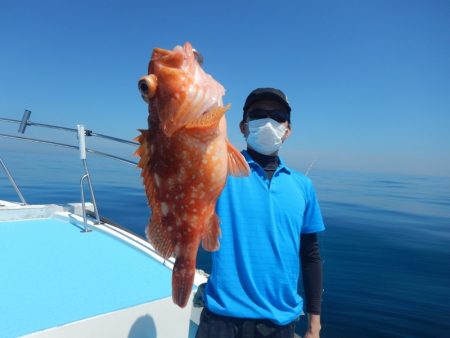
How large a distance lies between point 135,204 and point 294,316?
51.7 ft

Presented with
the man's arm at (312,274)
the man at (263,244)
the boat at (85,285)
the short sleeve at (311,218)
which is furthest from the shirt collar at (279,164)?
the boat at (85,285)

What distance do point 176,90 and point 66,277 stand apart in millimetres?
2901

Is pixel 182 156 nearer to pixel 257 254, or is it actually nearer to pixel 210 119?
pixel 210 119

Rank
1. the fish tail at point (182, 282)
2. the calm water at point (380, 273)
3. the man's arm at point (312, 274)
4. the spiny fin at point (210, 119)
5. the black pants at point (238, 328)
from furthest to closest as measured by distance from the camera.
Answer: the calm water at point (380, 273)
the man's arm at point (312, 274)
the black pants at point (238, 328)
the fish tail at point (182, 282)
the spiny fin at point (210, 119)

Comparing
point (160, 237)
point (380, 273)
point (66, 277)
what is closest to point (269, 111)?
point (160, 237)

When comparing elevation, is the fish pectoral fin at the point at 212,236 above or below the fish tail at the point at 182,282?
above

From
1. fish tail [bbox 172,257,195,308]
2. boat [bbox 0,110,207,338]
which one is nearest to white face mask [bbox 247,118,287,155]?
fish tail [bbox 172,257,195,308]

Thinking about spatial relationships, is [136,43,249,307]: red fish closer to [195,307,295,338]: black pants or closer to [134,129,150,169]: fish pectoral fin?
[134,129,150,169]: fish pectoral fin

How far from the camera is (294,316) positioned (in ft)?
7.43

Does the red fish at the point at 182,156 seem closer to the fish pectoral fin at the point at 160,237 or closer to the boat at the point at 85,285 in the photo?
the fish pectoral fin at the point at 160,237

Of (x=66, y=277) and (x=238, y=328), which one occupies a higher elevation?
(x=238, y=328)

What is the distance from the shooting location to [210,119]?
1433 millimetres

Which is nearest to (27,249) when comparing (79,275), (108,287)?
(79,275)

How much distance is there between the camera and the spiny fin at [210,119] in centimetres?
142
